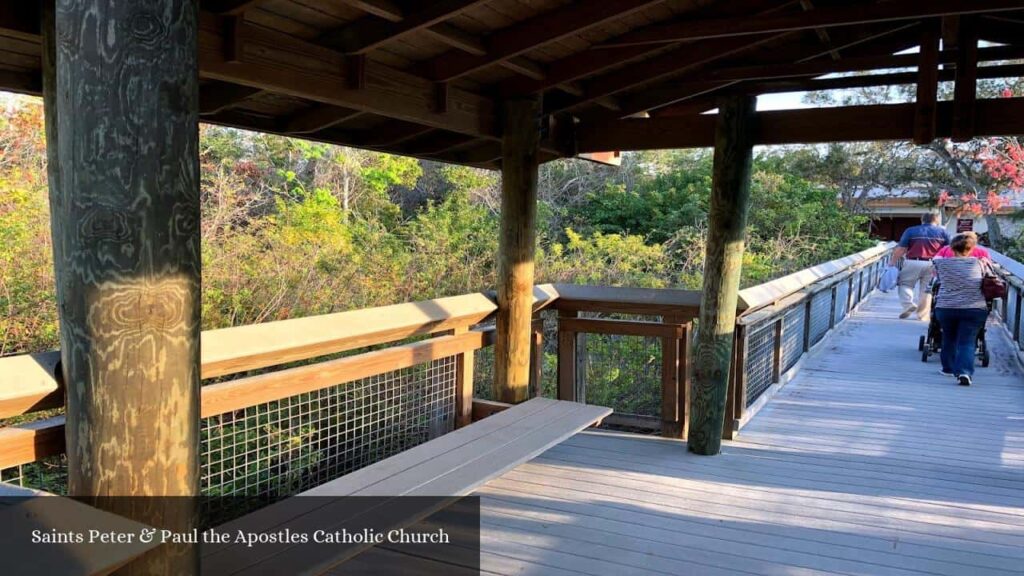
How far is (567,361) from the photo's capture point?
5156 mm

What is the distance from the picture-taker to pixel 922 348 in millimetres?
8117

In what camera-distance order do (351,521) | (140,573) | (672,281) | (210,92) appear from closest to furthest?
(140,573), (351,521), (210,92), (672,281)

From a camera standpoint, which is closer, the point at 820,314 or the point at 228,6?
the point at 228,6

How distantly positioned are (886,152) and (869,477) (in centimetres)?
1982

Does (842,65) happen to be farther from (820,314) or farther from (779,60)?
(820,314)

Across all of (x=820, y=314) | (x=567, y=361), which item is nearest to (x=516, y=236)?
(x=567, y=361)

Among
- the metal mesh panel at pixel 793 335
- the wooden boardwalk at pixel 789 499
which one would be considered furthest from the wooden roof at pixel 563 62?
the metal mesh panel at pixel 793 335

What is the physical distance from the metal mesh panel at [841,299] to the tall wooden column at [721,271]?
612 centimetres

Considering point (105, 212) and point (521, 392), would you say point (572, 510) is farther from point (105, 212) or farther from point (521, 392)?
point (105, 212)

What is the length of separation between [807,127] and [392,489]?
3040 mm

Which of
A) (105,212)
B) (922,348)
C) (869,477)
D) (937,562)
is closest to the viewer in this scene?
(105,212)

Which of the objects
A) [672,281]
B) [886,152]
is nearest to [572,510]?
[672,281]

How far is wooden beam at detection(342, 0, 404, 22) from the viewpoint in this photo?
285 cm

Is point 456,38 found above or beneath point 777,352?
above
